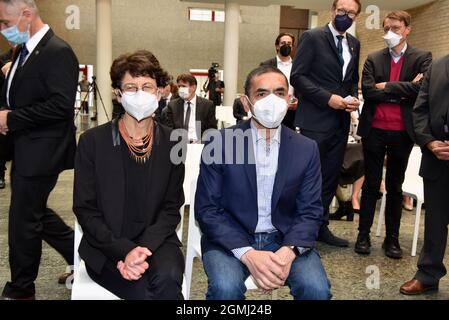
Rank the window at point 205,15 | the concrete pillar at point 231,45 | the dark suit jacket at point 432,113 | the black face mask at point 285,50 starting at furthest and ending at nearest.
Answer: the window at point 205,15
the concrete pillar at point 231,45
the black face mask at point 285,50
the dark suit jacket at point 432,113

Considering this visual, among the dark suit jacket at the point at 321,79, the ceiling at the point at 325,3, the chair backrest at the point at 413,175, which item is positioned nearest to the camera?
the dark suit jacket at the point at 321,79

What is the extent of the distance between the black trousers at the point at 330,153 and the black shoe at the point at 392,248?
0.59m

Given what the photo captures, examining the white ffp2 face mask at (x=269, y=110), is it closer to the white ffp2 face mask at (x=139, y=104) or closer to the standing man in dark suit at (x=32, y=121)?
the white ffp2 face mask at (x=139, y=104)

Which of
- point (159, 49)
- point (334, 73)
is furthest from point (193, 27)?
point (334, 73)

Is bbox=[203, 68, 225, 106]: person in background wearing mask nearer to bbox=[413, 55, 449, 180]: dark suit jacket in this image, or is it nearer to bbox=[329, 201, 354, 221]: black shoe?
bbox=[329, 201, 354, 221]: black shoe

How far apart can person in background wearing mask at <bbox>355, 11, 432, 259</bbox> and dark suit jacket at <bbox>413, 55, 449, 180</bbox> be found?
378 millimetres

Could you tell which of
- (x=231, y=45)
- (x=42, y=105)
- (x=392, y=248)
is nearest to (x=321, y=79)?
(x=392, y=248)

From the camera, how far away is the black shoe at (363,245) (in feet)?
11.8

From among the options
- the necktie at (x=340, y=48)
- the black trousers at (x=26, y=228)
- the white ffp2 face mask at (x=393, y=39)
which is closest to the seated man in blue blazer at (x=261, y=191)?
the black trousers at (x=26, y=228)

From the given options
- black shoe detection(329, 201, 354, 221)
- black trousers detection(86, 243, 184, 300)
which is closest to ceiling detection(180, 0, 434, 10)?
black shoe detection(329, 201, 354, 221)

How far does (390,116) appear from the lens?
11.2 ft

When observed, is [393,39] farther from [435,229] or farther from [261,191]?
[261,191]

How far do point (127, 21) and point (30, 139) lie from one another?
15.9 meters
